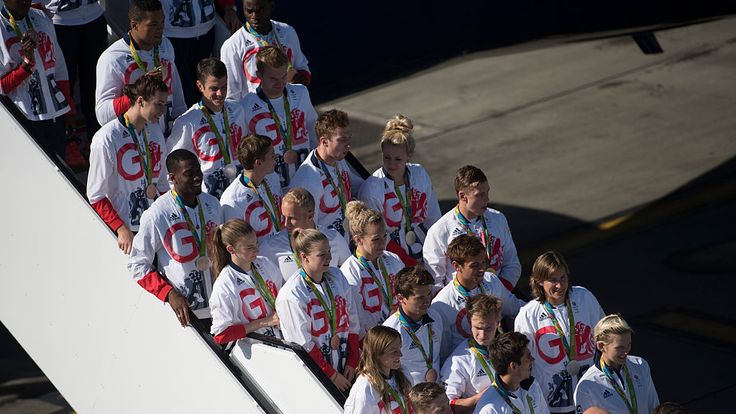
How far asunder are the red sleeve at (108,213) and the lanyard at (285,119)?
1.73 m

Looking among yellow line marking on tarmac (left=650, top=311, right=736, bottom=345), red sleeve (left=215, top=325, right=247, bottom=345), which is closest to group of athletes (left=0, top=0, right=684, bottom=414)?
red sleeve (left=215, top=325, right=247, bottom=345)

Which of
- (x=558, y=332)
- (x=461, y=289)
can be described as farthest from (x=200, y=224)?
(x=558, y=332)

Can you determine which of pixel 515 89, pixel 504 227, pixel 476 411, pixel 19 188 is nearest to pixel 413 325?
pixel 476 411

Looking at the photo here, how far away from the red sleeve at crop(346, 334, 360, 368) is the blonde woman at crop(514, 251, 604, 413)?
1.18 meters

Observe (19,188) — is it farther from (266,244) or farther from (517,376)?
(517,376)

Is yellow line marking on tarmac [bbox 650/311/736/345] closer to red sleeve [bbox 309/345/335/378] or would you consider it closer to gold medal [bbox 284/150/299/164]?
gold medal [bbox 284/150/299/164]

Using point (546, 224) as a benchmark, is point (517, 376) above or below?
above

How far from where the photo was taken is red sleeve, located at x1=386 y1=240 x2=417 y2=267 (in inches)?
428

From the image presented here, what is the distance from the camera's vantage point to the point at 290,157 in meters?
11.3

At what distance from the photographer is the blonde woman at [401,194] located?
10820 millimetres

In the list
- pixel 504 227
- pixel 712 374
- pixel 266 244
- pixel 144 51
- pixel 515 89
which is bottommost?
pixel 515 89

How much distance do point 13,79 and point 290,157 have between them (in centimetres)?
229

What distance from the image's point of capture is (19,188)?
34.2 feet

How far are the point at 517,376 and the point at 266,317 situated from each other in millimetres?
1892
